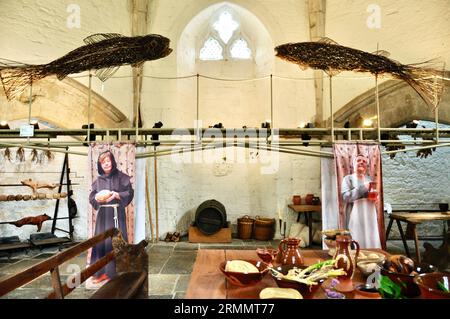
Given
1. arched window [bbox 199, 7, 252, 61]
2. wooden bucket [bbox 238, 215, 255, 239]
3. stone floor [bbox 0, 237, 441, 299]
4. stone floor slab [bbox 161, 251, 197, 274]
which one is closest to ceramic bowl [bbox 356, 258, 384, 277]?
stone floor [bbox 0, 237, 441, 299]

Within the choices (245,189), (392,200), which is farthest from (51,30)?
(392,200)

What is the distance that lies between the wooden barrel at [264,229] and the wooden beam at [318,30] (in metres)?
2.40

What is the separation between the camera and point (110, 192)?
3.42 metres

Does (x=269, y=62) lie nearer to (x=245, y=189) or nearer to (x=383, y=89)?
(x=383, y=89)

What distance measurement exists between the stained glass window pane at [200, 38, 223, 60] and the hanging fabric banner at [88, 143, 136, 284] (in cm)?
476

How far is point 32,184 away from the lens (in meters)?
5.62

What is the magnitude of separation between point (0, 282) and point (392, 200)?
772cm

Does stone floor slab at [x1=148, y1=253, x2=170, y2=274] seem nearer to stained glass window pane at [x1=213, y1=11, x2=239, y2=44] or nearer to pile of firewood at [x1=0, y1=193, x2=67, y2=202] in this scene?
pile of firewood at [x1=0, y1=193, x2=67, y2=202]

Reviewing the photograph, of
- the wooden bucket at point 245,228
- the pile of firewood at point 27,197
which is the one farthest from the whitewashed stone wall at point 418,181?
the pile of firewood at point 27,197

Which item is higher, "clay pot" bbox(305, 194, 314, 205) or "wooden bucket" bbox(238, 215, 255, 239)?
"clay pot" bbox(305, 194, 314, 205)

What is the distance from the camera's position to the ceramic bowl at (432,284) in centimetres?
144

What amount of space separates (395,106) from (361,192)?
3.17 metres

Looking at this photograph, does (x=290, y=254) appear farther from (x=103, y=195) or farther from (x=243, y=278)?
(x=103, y=195)

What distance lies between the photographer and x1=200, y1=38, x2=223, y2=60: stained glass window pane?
7.51 metres
